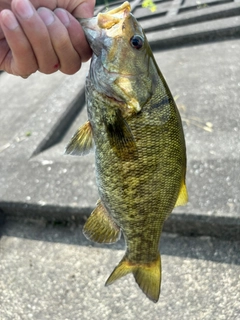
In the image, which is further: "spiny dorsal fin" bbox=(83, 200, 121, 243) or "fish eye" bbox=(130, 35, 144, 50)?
"spiny dorsal fin" bbox=(83, 200, 121, 243)

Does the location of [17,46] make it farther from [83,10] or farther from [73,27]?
[83,10]

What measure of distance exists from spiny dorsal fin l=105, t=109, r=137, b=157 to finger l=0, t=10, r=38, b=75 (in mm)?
478

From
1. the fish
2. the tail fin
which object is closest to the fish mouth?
the fish

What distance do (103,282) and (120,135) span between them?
1916mm

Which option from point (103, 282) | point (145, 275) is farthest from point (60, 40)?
point (103, 282)

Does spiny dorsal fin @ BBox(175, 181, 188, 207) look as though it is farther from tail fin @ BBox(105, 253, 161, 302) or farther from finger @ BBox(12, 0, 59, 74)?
finger @ BBox(12, 0, 59, 74)

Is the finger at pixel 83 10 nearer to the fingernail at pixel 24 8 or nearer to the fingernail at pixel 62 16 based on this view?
the fingernail at pixel 62 16

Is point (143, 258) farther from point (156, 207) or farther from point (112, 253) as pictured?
point (112, 253)

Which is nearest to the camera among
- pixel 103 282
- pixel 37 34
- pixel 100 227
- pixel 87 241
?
pixel 37 34

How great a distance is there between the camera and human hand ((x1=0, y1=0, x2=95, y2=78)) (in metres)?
1.54

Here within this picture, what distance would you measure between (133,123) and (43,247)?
2328 millimetres

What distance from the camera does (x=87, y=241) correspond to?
→ 3.56 meters

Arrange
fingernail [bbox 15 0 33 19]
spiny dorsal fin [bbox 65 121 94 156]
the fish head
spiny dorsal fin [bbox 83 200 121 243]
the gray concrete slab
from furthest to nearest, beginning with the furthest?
the gray concrete slab < spiny dorsal fin [bbox 83 200 121 243] < spiny dorsal fin [bbox 65 121 94 156] < the fish head < fingernail [bbox 15 0 33 19]

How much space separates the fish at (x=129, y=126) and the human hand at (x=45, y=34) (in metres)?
0.10
